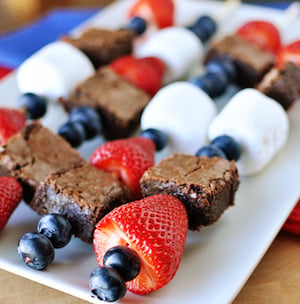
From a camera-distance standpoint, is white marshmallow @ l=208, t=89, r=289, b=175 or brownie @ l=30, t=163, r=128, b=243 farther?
white marshmallow @ l=208, t=89, r=289, b=175

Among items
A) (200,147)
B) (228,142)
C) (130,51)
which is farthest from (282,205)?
(130,51)

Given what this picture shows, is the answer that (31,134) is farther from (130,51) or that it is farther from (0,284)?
(130,51)

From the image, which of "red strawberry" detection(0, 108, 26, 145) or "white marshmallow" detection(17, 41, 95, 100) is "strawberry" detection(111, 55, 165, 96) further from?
"red strawberry" detection(0, 108, 26, 145)

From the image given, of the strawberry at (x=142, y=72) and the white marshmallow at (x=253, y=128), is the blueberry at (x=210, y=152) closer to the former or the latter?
the white marshmallow at (x=253, y=128)

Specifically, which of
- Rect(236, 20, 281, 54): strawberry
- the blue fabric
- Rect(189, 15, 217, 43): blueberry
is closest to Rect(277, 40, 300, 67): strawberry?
Rect(236, 20, 281, 54): strawberry

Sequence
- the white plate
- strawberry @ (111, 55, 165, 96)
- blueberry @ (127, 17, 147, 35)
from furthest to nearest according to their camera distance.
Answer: blueberry @ (127, 17, 147, 35) < strawberry @ (111, 55, 165, 96) < the white plate

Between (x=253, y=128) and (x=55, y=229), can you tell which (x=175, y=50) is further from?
(x=55, y=229)

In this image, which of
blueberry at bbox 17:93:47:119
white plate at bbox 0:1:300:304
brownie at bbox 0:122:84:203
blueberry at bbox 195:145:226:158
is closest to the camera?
white plate at bbox 0:1:300:304
